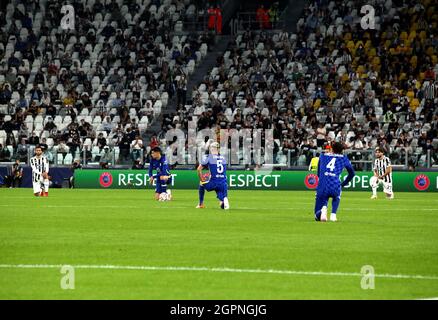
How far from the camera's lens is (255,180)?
4950 cm

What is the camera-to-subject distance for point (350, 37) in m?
54.8

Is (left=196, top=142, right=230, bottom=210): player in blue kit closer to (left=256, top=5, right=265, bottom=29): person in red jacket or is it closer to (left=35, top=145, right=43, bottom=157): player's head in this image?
(left=35, top=145, right=43, bottom=157): player's head

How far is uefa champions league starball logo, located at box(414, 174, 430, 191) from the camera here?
157 ft

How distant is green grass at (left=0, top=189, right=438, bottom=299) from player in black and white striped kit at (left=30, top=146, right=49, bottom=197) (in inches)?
313

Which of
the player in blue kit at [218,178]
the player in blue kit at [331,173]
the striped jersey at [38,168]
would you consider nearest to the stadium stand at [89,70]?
the striped jersey at [38,168]

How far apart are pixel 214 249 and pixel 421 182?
31353mm

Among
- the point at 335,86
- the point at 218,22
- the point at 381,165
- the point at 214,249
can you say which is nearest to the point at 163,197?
the point at 381,165

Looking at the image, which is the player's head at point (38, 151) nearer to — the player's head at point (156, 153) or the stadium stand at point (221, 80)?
the player's head at point (156, 153)

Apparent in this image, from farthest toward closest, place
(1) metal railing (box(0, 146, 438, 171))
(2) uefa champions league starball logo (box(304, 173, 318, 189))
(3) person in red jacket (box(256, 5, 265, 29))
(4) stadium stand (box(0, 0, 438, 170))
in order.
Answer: (3) person in red jacket (box(256, 5, 265, 29)) → (4) stadium stand (box(0, 0, 438, 170)) → (2) uefa champions league starball logo (box(304, 173, 318, 189)) → (1) metal railing (box(0, 146, 438, 171))

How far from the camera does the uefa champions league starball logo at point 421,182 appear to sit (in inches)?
1885

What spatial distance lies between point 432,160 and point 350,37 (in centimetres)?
1054

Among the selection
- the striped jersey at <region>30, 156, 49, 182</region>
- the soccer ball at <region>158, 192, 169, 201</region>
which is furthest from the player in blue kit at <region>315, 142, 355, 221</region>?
the striped jersey at <region>30, 156, 49, 182</region>

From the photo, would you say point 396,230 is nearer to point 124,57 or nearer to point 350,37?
point 350,37

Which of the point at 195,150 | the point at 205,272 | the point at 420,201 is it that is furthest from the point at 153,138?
the point at 205,272
